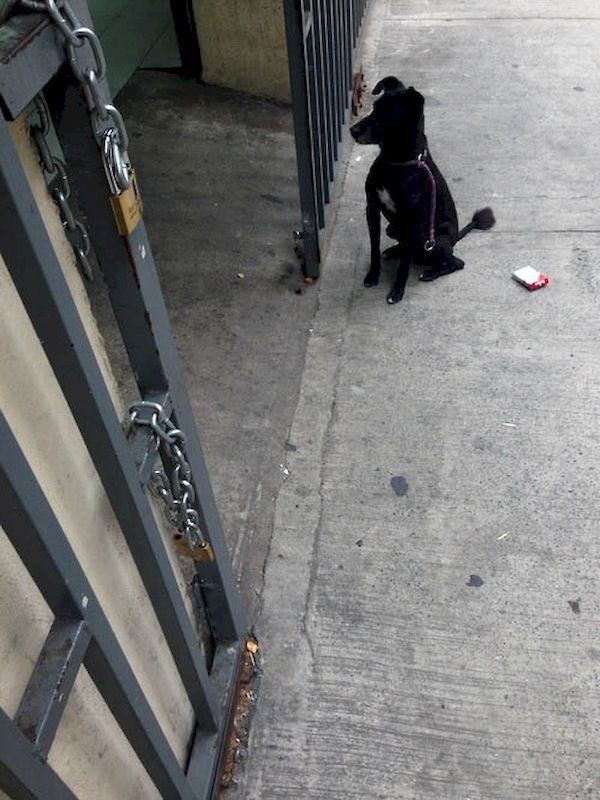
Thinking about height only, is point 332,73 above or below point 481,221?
above

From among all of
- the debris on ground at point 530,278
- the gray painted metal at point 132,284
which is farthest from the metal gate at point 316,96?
the gray painted metal at point 132,284

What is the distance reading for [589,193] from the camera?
168 inches

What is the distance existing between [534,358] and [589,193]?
4.82 ft

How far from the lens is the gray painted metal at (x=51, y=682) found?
1092 mm

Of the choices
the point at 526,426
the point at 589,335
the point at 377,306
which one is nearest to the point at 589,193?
the point at 589,335

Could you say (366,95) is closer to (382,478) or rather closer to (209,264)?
(209,264)

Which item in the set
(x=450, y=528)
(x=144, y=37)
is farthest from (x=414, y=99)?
(x=144, y=37)

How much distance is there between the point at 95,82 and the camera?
3.52ft

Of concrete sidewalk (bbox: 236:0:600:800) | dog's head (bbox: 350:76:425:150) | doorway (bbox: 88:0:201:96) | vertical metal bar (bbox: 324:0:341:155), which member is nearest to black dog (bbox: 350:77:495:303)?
dog's head (bbox: 350:76:425:150)

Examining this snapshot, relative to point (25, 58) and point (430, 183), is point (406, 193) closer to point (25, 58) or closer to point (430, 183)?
point (430, 183)

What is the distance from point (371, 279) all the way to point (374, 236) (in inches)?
10.0

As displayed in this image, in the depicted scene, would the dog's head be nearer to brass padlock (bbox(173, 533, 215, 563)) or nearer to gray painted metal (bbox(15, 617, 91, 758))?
brass padlock (bbox(173, 533, 215, 563))

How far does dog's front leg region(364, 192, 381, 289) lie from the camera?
3465 mm

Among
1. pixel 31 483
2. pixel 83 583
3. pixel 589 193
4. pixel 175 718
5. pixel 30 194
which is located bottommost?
pixel 589 193
